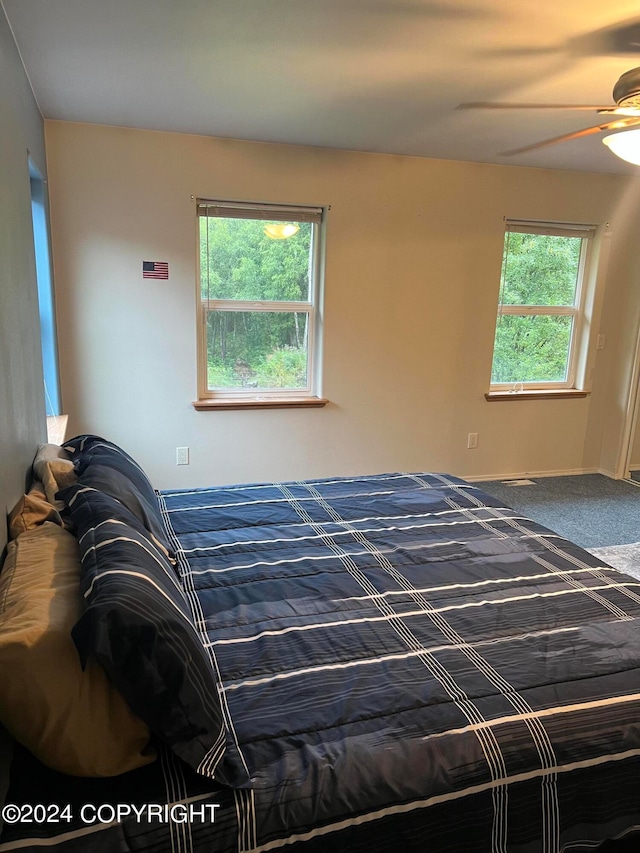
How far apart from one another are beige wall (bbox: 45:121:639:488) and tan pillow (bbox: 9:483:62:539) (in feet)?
6.73

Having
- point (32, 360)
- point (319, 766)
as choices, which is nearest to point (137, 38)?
point (32, 360)

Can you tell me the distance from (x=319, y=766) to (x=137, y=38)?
2.43 metres

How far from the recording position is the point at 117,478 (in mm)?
1818

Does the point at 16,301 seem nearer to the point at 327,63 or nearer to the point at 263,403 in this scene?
the point at 327,63

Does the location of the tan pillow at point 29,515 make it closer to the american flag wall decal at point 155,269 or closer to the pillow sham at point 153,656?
the pillow sham at point 153,656

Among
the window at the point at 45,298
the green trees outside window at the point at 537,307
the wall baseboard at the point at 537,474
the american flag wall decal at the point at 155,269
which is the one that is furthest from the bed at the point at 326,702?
the green trees outside window at the point at 537,307

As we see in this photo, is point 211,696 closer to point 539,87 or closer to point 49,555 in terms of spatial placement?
point 49,555

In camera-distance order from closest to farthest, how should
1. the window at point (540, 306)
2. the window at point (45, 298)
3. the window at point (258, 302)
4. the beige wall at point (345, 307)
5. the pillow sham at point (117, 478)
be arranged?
1. the pillow sham at point (117, 478)
2. the window at point (45, 298)
3. the beige wall at point (345, 307)
4. the window at point (258, 302)
5. the window at point (540, 306)

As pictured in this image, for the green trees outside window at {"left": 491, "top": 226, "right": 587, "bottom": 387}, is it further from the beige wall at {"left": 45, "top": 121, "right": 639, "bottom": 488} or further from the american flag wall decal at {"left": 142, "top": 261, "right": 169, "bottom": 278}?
the american flag wall decal at {"left": 142, "top": 261, "right": 169, "bottom": 278}

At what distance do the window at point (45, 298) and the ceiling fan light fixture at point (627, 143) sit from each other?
8.60ft

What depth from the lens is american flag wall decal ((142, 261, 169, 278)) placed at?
11.7 ft

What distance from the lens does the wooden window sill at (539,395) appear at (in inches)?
175

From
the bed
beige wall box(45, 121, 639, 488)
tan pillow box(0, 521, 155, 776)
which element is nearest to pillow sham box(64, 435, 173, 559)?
the bed

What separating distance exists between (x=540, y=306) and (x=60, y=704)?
171 inches
